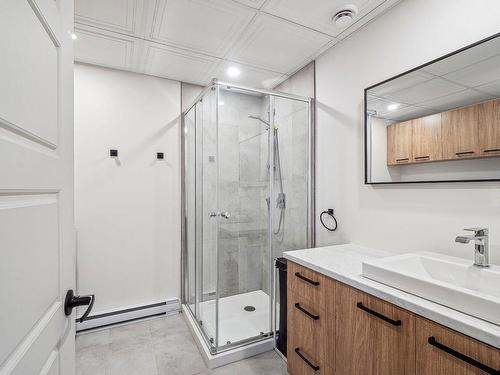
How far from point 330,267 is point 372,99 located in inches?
47.1

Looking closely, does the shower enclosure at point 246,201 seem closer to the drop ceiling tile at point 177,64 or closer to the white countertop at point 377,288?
the drop ceiling tile at point 177,64

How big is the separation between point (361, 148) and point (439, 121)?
1.80ft

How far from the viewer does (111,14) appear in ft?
5.81

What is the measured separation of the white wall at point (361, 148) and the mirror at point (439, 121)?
8cm

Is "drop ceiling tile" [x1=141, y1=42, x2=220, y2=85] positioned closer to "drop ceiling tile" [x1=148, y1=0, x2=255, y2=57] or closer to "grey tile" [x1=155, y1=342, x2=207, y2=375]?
"drop ceiling tile" [x1=148, y1=0, x2=255, y2=57]

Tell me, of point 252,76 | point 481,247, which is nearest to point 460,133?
point 481,247

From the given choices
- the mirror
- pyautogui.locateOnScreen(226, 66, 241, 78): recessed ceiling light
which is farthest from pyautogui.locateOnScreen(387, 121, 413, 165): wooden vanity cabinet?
pyautogui.locateOnScreen(226, 66, 241, 78): recessed ceiling light

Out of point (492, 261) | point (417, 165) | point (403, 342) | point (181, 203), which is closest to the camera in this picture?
point (403, 342)

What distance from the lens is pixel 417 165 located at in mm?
1574

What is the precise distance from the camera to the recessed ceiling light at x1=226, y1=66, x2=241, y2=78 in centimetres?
254

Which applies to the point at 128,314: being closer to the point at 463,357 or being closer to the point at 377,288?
the point at 377,288

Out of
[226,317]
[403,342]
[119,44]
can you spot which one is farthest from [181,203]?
[403,342]

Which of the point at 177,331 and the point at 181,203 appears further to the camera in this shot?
the point at 181,203

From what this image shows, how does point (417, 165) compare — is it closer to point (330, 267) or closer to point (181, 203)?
point (330, 267)
